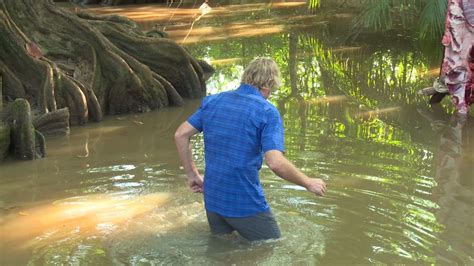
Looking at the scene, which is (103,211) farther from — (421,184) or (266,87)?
(421,184)

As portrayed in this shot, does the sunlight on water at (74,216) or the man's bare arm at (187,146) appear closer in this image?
the man's bare arm at (187,146)

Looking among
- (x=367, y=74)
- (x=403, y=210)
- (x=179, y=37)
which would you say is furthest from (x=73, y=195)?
(x=179, y=37)

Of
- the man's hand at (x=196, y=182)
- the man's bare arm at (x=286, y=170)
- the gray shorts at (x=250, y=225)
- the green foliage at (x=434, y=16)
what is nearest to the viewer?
the man's bare arm at (x=286, y=170)

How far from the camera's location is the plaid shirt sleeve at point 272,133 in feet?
15.5

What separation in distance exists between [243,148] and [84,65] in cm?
612

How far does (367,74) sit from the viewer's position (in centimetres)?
1275

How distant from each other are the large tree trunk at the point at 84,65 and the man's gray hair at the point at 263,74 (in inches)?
188

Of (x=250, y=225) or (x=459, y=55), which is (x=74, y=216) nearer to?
(x=250, y=225)

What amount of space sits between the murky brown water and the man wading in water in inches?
12.2

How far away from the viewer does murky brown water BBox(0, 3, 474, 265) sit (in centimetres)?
544

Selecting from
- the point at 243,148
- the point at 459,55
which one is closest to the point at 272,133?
the point at 243,148

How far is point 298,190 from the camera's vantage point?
6.84 metres

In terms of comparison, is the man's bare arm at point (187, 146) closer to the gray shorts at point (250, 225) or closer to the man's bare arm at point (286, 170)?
the gray shorts at point (250, 225)

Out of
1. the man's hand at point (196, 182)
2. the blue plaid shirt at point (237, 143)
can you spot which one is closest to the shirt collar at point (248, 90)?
the blue plaid shirt at point (237, 143)
